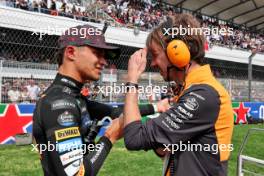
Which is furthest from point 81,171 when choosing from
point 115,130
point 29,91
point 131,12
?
point 131,12

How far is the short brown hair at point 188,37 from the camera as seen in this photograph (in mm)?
1776

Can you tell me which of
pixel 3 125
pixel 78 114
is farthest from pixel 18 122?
pixel 78 114

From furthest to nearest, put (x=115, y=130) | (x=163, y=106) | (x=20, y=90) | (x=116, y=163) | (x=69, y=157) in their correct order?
(x=20, y=90), (x=116, y=163), (x=163, y=106), (x=115, y=130), (x=69, y=157)

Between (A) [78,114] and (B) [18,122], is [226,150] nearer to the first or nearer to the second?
(A) [78,114]

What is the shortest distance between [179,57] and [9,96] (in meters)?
7.50

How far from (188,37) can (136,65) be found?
1.04 feet

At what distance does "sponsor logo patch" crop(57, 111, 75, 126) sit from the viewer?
1.75 m

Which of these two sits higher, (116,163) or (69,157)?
(69,157)

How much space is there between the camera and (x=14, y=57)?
43.9 feet

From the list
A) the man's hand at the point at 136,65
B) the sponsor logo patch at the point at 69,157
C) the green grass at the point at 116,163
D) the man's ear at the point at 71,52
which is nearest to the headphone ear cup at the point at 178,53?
the man's hand at the point at 136,65

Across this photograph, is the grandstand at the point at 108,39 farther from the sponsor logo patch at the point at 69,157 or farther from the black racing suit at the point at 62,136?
the sponsor logo patch at the point at 69,157

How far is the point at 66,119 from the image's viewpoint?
1.77 metres

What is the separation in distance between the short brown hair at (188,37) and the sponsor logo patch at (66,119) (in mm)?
619

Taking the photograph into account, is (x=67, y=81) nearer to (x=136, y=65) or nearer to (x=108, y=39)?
(x=136, y=65)
